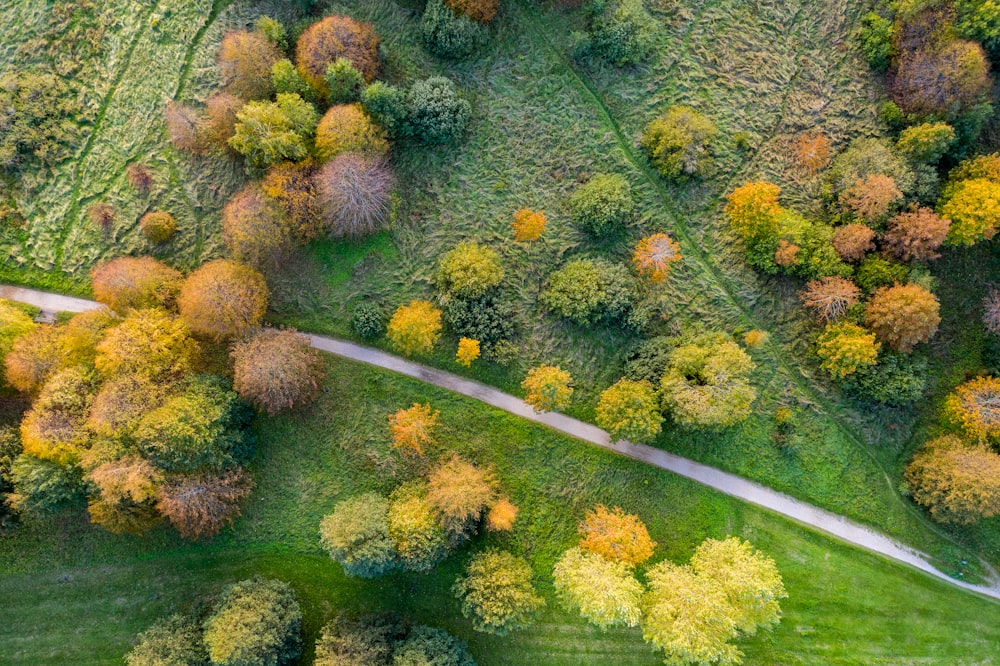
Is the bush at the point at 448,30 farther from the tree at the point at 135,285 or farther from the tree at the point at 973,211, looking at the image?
the tree at the point at 973,211

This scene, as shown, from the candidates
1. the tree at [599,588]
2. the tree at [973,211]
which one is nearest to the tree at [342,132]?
the tree at [599,588]

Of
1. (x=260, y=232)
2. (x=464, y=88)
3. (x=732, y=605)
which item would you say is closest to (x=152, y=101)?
(x=260, y=232)

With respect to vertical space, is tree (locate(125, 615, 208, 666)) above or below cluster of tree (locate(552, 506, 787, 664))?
below

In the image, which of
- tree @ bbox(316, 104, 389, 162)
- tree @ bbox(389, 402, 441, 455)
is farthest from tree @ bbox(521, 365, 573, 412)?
tree @ bbox(316, 104, 389, 162)

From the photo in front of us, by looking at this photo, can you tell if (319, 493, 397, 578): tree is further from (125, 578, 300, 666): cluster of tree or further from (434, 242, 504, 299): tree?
(434, 242, 504, 299): tree

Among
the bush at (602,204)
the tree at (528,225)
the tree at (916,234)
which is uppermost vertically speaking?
the tree at (916,234)

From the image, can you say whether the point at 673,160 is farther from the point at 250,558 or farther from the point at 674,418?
the point at 250,558

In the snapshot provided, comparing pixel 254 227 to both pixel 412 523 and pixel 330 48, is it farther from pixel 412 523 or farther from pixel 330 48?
pixel 412 523
